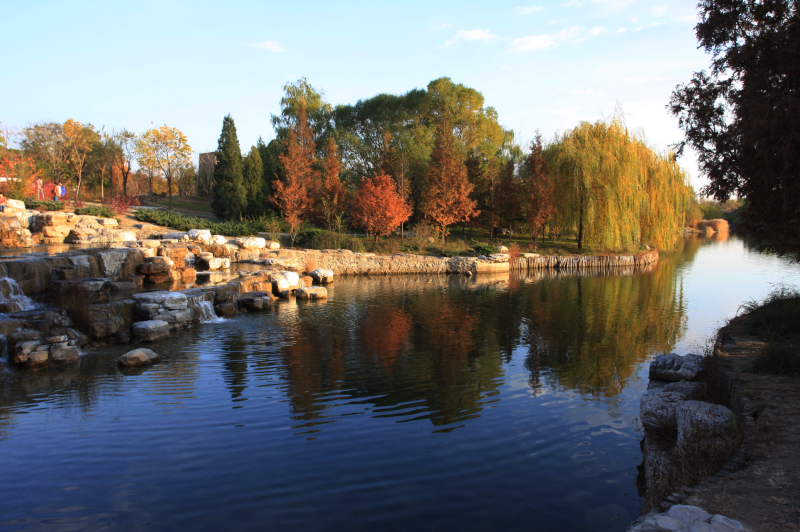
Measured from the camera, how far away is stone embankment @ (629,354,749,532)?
151 inches

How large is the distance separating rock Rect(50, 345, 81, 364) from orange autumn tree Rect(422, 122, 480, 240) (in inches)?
945

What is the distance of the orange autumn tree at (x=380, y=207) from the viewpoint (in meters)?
30.3

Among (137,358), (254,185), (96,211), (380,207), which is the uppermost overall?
(254,185)

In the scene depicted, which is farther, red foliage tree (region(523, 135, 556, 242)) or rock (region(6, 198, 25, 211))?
red foliage tree (region(523, 135, 556, 242))

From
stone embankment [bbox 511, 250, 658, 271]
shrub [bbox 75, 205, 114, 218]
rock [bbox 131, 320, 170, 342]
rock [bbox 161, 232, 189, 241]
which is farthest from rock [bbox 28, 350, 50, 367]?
stone embankment [bbox 511, 250, 658, 271]

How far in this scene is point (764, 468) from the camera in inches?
190

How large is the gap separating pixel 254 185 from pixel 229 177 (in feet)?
9.39

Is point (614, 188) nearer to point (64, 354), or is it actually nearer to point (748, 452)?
point (748, 452)

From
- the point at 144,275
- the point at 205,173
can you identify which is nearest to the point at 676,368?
the point at 144,275

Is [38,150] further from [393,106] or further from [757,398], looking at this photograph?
[757,398]

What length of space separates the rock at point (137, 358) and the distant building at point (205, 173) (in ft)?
141

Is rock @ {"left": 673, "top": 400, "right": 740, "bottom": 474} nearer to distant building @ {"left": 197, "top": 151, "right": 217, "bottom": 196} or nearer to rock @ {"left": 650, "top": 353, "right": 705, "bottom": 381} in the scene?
rock @ {"left": 650, "top": 353, "right": 705, "bottom": 381}

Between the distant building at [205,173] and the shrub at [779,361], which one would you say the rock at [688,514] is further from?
the distant building at [205,173]

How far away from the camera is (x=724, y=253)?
132 feet
